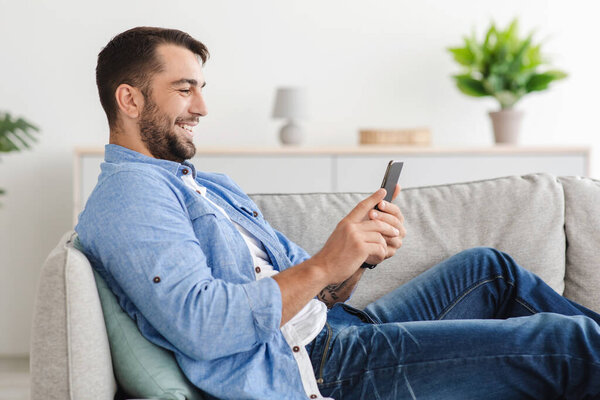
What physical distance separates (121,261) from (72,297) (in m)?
0.11

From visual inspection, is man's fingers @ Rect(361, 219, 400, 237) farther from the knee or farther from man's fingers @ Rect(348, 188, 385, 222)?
the knee

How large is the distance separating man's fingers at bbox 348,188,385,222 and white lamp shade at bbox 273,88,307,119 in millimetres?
1967

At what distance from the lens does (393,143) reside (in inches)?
130

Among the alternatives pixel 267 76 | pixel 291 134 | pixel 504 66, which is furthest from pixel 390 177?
pixel 267 76

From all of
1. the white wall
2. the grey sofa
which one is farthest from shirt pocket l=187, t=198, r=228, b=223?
the white wall

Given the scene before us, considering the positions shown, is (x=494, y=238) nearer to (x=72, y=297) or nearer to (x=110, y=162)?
(x=110, y=162)

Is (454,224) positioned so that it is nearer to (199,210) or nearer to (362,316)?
(362,316)

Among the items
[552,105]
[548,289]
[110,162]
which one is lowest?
[548,289]

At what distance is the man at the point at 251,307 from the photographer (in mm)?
1267

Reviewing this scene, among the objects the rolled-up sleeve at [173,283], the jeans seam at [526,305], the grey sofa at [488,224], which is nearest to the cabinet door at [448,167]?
the grey sofa at [488,224]

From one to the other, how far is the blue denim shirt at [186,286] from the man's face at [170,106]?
0.18m

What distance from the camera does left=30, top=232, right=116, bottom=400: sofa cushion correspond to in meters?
1.20

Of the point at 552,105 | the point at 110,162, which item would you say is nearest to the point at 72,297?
the point at 110,162

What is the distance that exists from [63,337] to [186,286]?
0.23 metres
